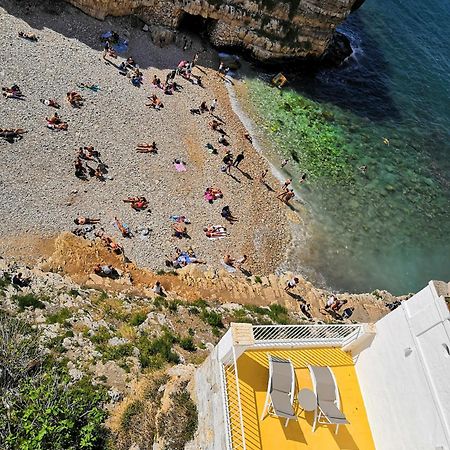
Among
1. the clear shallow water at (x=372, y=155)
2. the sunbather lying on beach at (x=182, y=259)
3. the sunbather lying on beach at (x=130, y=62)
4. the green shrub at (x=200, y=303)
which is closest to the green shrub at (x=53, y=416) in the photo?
the green shrub at (x=200, y=303)

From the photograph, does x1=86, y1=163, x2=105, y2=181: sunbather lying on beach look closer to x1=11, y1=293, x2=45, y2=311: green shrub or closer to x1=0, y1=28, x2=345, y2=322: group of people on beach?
x1=0, y1=28, x2=345, y2=322: group of people on beach

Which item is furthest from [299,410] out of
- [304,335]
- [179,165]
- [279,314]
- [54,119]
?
[54,119]

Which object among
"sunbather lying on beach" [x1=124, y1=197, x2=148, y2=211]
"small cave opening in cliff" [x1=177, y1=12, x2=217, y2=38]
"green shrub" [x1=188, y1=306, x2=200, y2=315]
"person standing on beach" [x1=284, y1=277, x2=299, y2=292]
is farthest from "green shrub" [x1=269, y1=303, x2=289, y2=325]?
"small cave opening in cliff" [x1=177, y1=12, x2=217, y2=38]

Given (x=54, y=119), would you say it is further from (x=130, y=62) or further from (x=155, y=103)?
(x=130, y=62)

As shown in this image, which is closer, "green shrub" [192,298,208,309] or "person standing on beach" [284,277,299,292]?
"green shrub" [192,298,208,309]

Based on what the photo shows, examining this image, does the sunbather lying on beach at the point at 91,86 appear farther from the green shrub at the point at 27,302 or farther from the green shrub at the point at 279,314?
the green shrub at the point at 279,314

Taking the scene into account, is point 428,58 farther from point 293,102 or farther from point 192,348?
point 192,348
